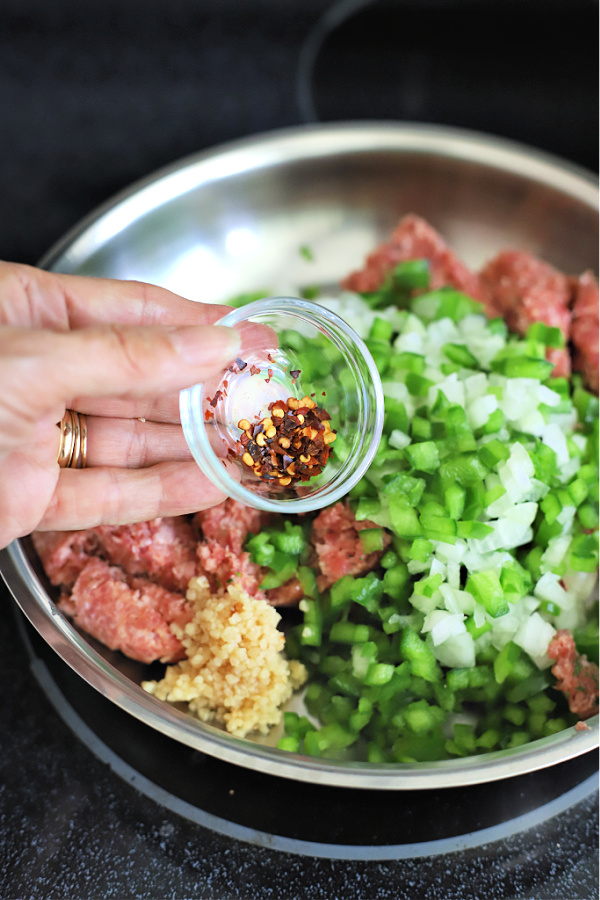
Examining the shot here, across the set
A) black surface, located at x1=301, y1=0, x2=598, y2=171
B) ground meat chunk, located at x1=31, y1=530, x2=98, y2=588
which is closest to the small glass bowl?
ground meat chunk, located at x1=31, y1=530, x2=98, y2=588

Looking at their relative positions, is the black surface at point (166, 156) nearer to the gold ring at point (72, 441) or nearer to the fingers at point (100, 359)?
the gold ring at point (72, 441)

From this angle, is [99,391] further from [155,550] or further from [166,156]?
[166,156]

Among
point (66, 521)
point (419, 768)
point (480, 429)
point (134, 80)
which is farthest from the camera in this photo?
point (134, 80)

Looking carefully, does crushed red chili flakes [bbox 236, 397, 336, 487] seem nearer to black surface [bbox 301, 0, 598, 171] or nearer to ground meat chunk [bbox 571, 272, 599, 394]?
ground meat chunk [bbox 571, 272, 599, 394]

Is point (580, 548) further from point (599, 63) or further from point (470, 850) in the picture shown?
point (599, 63)

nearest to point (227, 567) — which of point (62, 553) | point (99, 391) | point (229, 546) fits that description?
point (229, 546)

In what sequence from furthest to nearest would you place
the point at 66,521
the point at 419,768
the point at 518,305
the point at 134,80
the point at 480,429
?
the point at 134,80 → the point at 518,305 → the point at 480,429 → the point at 66,521 → the point at 419,768

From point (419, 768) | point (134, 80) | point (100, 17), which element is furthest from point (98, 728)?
point (100, 17)
